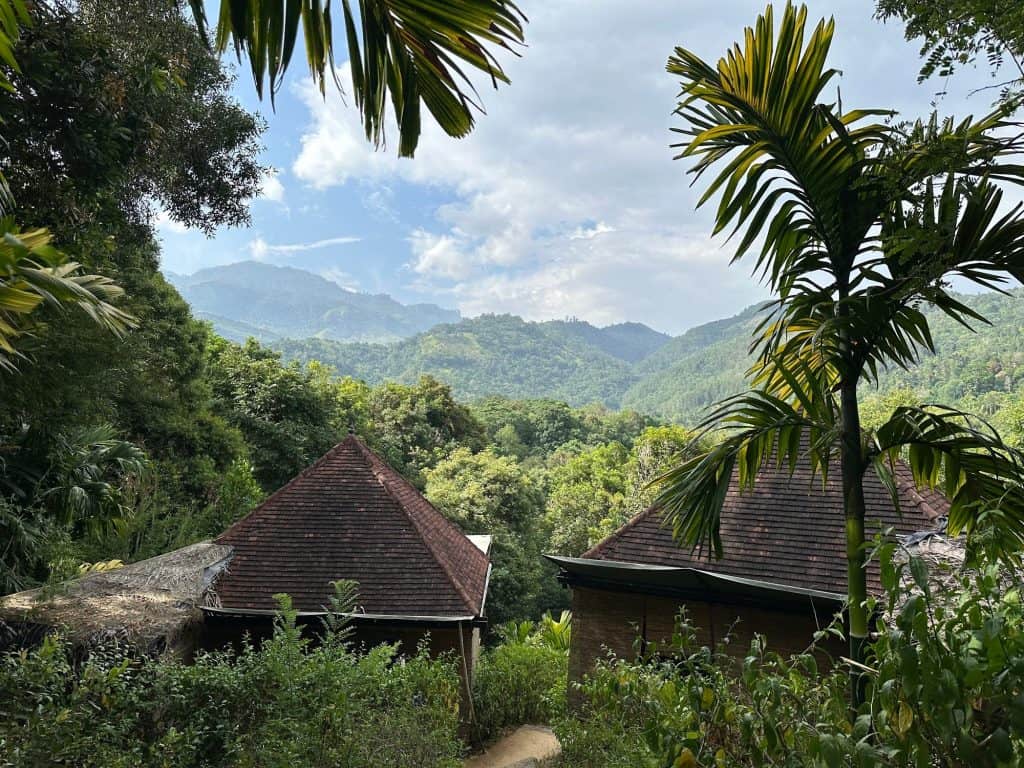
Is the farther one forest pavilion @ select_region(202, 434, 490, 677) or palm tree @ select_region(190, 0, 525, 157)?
forest pavilion @ select_region(202, 434, 490, 677)

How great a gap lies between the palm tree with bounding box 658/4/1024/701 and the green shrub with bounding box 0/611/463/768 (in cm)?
318

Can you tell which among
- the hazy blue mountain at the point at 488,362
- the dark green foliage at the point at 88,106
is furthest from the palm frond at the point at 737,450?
Result: the hazy blue mountain at the point at 488,362

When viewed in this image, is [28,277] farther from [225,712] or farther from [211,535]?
[211,535]

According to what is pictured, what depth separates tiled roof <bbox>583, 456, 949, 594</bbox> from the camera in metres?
7.50

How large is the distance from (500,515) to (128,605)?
15.0 meters

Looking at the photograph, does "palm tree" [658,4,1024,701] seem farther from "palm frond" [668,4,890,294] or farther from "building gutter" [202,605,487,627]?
"building gutter" [202,605,487,627]

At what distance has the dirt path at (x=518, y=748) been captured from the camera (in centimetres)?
814

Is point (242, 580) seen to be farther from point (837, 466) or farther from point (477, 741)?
point (837, 466)

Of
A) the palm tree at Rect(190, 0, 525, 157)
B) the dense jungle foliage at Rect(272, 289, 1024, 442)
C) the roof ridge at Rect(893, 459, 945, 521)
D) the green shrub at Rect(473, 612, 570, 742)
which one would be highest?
the dense jungle foliage at Rect(272, 289, 1024, 442)

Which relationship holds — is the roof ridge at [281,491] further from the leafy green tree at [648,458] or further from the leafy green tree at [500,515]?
the leafy green tree at [648,458]

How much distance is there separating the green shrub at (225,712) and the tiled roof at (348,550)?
2726mm

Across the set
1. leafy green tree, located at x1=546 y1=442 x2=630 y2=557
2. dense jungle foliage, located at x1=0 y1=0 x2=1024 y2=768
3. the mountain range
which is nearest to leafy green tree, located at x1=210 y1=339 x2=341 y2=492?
dense jungle foliage, located at x1=0 y1=0 x2=1024 y2=768

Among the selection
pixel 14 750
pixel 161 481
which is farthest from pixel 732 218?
pixel 161 481

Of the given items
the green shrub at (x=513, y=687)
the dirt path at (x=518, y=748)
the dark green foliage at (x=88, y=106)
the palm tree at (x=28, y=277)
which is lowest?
the dirt path at (x=518, y=748)
